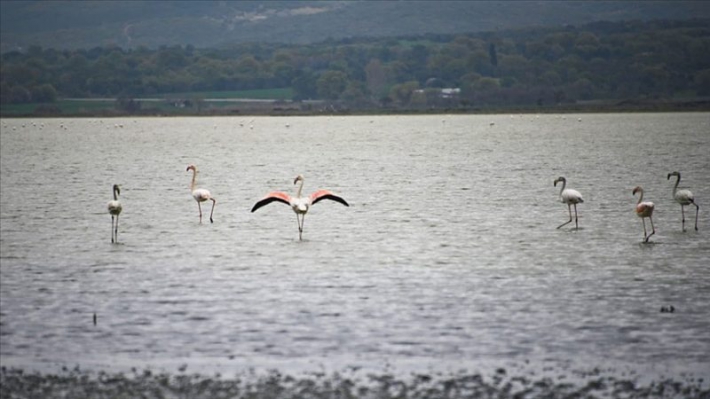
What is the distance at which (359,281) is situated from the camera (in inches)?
866

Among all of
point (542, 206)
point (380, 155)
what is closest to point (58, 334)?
point (542, 206)

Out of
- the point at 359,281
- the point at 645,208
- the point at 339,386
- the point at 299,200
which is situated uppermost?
the point at 299,200

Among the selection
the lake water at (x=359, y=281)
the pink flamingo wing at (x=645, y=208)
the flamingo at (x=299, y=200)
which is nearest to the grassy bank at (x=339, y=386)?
the lake water at (x=359, y=281)

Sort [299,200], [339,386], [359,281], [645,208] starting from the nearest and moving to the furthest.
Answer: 1. [339,386]
2. [359,281]
3. [645,208]
4. [299,200]

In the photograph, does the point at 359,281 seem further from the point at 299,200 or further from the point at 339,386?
the point at 339,386

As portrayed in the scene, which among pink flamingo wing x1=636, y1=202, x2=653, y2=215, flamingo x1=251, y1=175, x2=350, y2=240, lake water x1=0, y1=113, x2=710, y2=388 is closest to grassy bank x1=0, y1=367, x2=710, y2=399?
lake water x1=0, y1=113, x2=710, y2=388

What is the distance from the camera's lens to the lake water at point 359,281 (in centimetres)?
1623

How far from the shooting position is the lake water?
53.3ft

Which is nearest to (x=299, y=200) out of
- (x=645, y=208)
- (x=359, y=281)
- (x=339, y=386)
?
(x=359, y=281)

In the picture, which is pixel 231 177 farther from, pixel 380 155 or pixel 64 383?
pixel 64 383

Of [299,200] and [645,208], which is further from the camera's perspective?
[299,200]

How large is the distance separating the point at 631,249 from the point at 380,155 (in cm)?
5195

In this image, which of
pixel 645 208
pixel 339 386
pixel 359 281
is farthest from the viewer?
pixel 645 208

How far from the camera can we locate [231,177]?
5497 cm
